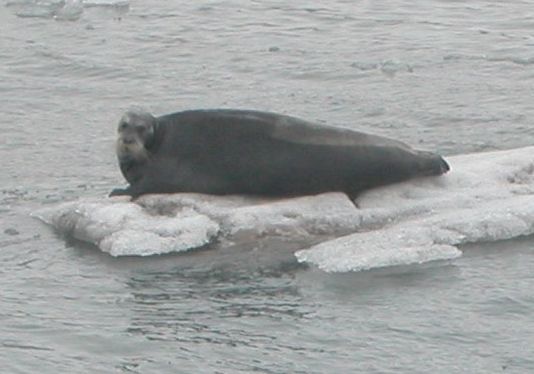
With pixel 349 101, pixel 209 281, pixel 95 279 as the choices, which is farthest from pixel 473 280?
pixel 349 101

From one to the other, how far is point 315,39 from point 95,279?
263 inches

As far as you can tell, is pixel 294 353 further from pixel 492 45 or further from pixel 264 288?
pixel 492 45

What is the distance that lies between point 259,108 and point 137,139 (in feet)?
9.15

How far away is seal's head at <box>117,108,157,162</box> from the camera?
9.80 m

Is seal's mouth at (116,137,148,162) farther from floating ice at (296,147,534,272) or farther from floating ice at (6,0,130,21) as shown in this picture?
floating ice at (6,0,130,21)

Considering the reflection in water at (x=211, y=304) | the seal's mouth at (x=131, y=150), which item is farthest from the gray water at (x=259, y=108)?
the seal's mouth at (x=131, y=150)

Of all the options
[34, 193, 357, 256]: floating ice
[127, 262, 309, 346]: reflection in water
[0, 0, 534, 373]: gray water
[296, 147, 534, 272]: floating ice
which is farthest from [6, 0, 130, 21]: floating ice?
[127, 262, 309, 346]: reflection in water

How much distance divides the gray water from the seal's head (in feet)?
1.84

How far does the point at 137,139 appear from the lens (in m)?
9.83

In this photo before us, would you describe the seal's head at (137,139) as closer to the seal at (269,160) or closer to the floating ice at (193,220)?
the seal at (269,160)

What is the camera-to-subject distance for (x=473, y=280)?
844cm

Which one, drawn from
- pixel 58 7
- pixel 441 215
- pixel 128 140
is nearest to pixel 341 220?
pixel 441 215

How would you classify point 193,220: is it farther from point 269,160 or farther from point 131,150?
point 131,150

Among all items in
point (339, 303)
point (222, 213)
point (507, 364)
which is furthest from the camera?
point (222, 213)
